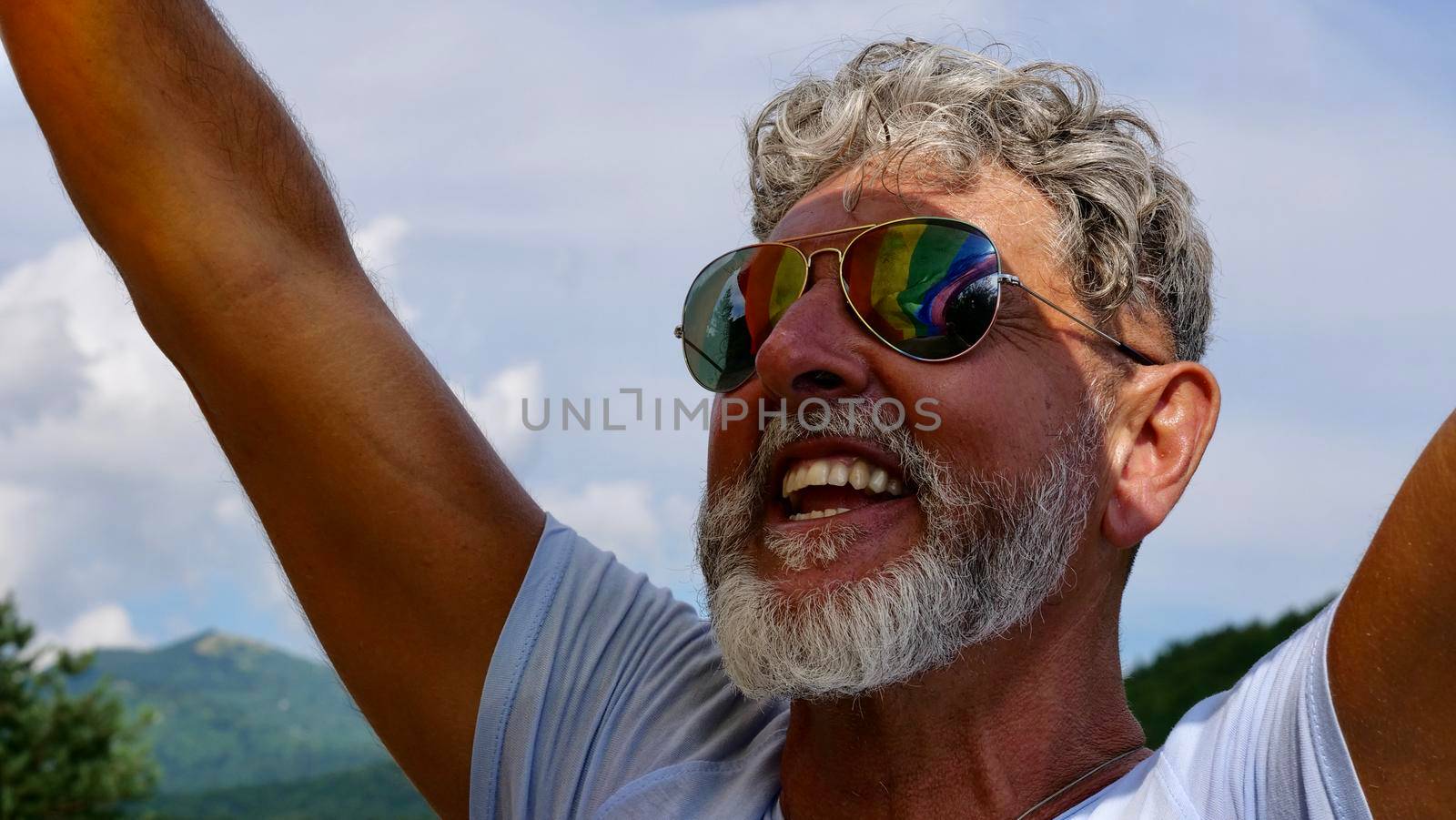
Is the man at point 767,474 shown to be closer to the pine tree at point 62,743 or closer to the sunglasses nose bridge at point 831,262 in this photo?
the sunglasses nose bridge at point 831,262

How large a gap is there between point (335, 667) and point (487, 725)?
1.20ft

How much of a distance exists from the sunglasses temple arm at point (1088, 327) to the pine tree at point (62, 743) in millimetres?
10561

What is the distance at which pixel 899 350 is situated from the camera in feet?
7.26

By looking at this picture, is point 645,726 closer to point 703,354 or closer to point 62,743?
point 703,354

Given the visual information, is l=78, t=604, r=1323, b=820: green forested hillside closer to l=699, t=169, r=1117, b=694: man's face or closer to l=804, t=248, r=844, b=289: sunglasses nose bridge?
l=699, t=169, r=1117, b=694: man's face

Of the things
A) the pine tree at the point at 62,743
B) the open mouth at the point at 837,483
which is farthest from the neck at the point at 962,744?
the pine tree at the point at 62,743

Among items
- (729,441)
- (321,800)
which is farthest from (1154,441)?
(321,800)

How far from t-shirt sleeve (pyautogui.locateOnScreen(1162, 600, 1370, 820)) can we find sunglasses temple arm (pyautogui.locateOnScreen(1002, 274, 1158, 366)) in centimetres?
76

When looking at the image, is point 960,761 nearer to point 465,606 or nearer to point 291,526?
point 465,606

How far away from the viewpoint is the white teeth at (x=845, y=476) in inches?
86.4

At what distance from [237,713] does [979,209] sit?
197 feet

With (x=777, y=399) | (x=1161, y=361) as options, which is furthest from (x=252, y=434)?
(x=1161, y=361)

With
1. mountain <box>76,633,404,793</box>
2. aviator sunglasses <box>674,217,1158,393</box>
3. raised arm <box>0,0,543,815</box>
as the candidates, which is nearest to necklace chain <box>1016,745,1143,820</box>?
aviator sunglasses <box>674,217,1158,393</box>

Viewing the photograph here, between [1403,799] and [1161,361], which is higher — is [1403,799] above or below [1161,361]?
below
